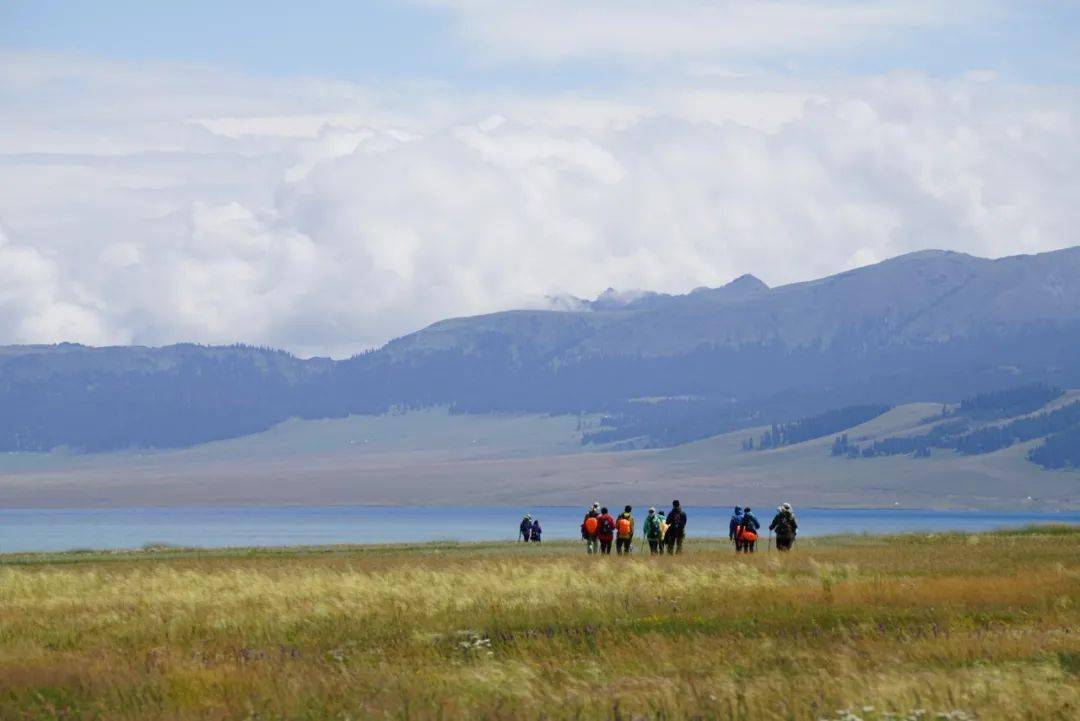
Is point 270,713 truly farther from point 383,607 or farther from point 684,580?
point 684,580

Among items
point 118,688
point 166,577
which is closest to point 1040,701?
point 118,688

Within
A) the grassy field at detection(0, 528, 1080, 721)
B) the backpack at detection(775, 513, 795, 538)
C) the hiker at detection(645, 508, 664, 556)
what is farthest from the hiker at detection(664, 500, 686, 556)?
the grassy field at detection(0, 528, 1080, 721)

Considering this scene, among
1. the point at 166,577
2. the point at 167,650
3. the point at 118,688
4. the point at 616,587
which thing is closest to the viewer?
the point at 118,688

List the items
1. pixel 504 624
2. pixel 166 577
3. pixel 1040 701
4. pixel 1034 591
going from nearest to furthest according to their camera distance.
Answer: pixel 1040 701
pixel 504 624
pixel 1034 591
pixel 166 577

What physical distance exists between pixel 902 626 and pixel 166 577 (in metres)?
22.0

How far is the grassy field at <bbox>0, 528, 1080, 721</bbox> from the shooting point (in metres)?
18.9

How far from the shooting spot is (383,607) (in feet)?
107

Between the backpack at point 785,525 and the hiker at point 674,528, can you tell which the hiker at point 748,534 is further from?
the hiker at point 674,528

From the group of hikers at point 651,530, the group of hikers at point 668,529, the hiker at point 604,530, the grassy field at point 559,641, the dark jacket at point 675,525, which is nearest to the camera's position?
the grassy field at point 559,641

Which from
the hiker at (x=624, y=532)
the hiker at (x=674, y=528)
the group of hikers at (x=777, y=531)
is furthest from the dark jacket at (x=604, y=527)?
the group of hikers at (x=777, y=531)

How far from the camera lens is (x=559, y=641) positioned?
26.1 m

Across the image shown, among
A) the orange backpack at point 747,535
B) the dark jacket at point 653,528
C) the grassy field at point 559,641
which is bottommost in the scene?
the grassy field at point 559,641

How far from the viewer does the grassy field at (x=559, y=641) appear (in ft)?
62.1

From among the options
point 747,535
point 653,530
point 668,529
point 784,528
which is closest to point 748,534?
point 747,535
